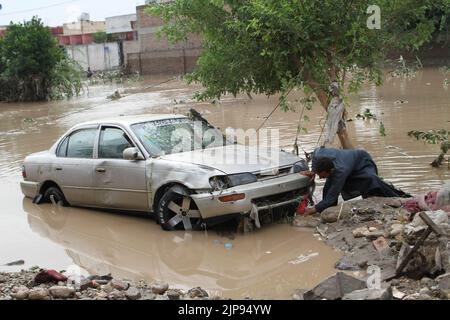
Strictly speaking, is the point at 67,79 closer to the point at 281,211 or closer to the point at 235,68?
the point at 235,68

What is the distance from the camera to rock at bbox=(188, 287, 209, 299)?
5.16m

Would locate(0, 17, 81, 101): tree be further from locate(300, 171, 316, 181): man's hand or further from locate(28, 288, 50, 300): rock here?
locate(28, 288, 50, 300): rock

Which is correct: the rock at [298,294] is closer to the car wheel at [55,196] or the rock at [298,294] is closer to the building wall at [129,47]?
the car wheel at [55,196]

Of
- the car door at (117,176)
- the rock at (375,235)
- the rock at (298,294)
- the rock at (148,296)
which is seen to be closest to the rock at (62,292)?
the rock at (148,296)

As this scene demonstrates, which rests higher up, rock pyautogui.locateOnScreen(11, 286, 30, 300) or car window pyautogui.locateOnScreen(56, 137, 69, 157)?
car window pyautogui.locateOnScreen(56, 137, 69, 157)

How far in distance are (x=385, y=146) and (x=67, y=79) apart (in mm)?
26397

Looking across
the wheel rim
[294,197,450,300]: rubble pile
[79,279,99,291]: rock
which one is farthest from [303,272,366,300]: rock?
the wheel rim

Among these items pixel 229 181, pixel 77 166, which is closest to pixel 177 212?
pixel 229 181

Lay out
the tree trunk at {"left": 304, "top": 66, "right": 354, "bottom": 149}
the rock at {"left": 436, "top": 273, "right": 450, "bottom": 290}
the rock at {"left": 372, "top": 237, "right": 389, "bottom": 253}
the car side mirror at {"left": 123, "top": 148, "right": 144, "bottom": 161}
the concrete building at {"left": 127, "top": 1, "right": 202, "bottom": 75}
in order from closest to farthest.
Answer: the rock at {"left": 436, "top": 273, "right": 450, "bottom": 290} → the rock at {"left": 372, "top": 237, "right": 389, "bottom": 253} → the car side mirror at {"left": 123, "top": 148, "right": 144, "bottom": 161} → the tree trunk at {"left": 304, "top": 66, "right": 354, "bottom": 149} → the concrete building at {"left": 127, "top": 1, "right": 202, "bottom": 75}

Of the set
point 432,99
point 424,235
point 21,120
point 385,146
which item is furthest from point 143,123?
point 21,120

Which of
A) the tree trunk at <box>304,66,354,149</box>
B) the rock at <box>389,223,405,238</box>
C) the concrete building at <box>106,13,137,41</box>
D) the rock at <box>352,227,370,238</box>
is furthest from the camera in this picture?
the concrete building at <box>106,13,137,41</box>

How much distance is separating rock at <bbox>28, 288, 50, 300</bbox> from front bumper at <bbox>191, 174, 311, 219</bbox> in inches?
85.5

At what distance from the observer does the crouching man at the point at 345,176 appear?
7031mm

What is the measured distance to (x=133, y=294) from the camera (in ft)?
16.6
